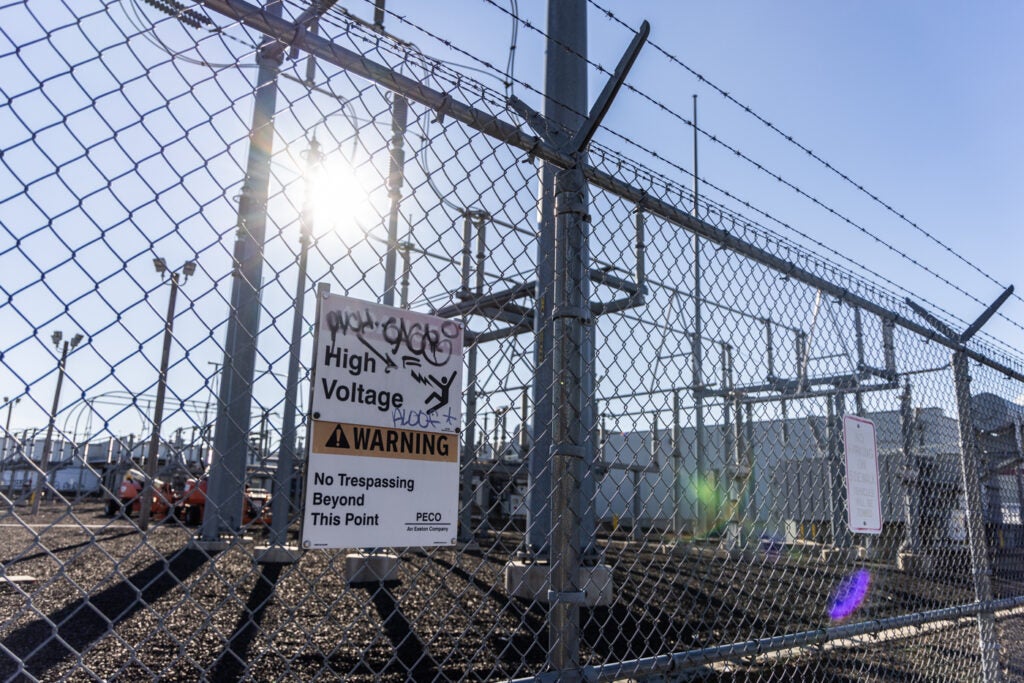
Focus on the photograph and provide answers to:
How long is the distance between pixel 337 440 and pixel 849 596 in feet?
31.9

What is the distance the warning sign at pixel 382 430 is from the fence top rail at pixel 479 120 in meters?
0.77

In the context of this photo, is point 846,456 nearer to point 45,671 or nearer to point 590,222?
point 590,222

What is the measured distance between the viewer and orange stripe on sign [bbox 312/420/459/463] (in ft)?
6.20

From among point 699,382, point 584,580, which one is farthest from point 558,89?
point 699,382

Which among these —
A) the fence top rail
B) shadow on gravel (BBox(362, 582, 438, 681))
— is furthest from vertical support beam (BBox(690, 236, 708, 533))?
shadow on gravel (BBox(362, 582, 438, 681))

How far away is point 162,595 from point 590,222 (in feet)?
21.8

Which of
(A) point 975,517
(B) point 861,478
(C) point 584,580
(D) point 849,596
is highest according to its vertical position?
(B) point 861,478

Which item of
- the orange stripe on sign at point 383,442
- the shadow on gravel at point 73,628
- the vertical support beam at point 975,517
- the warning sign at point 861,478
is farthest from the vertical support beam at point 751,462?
the shadow on gravel at point 73,628

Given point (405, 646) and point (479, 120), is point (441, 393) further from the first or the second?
point (405, 646)

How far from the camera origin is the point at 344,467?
191cm

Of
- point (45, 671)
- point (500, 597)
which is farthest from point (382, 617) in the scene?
point (45, 671)

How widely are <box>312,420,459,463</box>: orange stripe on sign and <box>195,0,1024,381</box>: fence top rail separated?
3.68 ft

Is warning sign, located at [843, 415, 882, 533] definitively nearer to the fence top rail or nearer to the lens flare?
the fence top rail

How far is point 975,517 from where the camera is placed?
5.00 m
